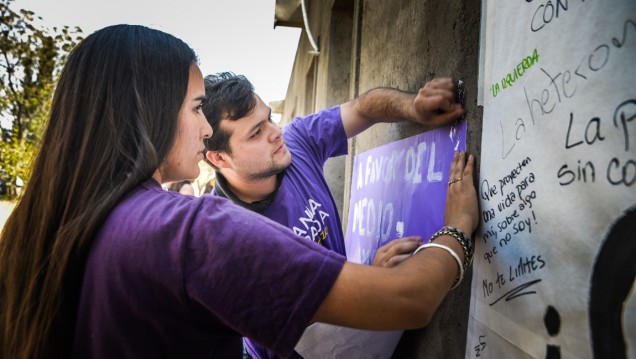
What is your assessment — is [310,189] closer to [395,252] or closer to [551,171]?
[395,252]

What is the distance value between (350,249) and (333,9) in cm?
284

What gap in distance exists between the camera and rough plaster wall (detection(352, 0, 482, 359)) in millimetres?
1214

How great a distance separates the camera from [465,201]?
3.76 ft

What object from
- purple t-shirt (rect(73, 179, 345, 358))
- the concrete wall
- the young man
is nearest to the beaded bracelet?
the concrete wall

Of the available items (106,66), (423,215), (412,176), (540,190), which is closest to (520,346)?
(540,190)

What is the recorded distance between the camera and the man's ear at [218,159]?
2.02 m

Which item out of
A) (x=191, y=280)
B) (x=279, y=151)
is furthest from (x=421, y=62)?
(x=191, y=280)

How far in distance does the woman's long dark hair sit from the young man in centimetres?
84

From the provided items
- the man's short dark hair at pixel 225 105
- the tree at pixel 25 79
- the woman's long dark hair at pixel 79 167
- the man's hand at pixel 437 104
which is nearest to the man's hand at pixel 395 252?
the man's hand at pixel 437 104

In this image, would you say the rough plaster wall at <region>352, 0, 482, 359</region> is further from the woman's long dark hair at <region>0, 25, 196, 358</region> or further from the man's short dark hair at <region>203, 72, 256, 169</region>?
the woman's long dark hair at <region>0, 25, 196, 358</region>

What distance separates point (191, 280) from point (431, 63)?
1.19m

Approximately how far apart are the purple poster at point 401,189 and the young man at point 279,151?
0.18 m

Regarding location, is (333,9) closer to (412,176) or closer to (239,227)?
(412,176)

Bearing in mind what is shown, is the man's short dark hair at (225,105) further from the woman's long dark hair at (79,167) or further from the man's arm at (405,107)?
the woman's long dark hair at (79,167)
